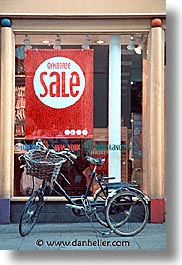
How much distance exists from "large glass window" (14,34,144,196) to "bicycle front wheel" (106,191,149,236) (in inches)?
15.5

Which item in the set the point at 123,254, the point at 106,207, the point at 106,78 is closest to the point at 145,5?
the point at 106,78

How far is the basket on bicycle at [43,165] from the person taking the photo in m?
7.22

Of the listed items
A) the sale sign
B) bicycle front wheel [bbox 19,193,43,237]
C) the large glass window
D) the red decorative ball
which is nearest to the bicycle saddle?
the large glass window

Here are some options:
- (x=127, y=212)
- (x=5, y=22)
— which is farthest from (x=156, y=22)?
(x=127, y=212)

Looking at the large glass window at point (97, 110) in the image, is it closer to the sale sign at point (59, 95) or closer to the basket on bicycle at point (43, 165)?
the sale sign at point (59, 95)

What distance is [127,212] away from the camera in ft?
23.5

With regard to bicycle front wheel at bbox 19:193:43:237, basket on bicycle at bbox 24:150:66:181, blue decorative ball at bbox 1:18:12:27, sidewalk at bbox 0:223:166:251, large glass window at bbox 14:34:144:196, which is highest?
blue decorative ball at bbox 1:18:12:27

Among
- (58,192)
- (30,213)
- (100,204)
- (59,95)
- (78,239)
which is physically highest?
(59,95)

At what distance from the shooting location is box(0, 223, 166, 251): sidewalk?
6.77 meters

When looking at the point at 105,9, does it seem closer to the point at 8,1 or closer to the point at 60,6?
the point at 60,6

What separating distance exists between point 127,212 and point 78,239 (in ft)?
2.41

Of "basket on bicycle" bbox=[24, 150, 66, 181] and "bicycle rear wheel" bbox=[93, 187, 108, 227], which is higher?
"basket on bicycle" bbox=[24, 150, 66, 181]

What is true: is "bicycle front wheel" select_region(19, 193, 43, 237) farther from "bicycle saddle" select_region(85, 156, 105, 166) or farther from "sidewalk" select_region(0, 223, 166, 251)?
"bicycle saddle" select_region(85, 156, 105, 166)

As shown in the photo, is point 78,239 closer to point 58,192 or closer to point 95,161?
point 58,192
